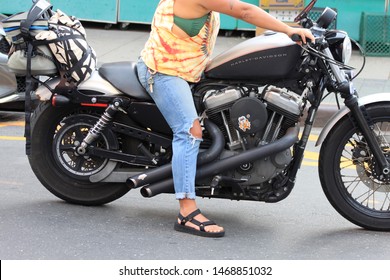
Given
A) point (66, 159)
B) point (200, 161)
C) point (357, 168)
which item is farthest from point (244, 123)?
point (66, 159)

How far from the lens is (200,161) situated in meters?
5.20

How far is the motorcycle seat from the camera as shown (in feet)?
17.6

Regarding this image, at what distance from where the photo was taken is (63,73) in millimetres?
5508

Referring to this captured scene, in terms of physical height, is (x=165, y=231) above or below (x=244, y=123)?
below

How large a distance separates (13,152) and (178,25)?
10.1 ft

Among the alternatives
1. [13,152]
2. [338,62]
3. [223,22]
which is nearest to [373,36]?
[223,22]

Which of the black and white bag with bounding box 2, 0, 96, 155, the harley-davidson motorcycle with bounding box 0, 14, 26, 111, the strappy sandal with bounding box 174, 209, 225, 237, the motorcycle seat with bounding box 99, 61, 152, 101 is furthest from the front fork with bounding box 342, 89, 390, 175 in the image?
the harley-davidson motorcycle with bounding box 0, 14, 26, 111

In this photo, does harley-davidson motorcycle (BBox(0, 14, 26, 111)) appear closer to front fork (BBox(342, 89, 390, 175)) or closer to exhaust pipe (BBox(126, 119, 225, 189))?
exhaust pipe (BBox(126, 119, 225, 189))

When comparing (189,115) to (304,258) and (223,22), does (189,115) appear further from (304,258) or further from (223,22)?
(223,22)

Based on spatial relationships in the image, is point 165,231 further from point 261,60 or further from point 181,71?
point 261,60

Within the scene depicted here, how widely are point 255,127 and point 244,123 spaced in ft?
0.24

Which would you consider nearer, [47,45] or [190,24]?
[190,24]

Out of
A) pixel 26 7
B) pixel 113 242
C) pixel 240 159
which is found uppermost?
pixel 240 159

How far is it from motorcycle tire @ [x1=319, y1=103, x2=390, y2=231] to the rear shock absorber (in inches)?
53.2
